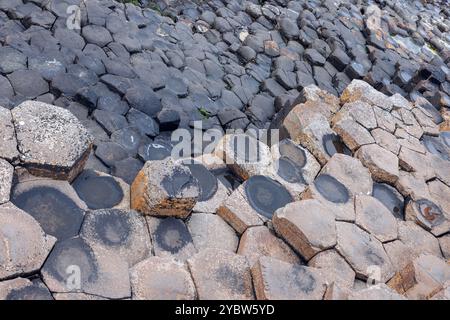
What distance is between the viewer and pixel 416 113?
527 centimetres

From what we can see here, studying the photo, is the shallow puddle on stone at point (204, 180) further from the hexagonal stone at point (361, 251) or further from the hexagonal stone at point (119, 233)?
the hexagonal stone at point (361, 251)

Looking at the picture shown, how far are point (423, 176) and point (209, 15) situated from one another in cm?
427

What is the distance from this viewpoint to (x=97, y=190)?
3084 mm

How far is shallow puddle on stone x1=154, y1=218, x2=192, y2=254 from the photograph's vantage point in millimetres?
2872

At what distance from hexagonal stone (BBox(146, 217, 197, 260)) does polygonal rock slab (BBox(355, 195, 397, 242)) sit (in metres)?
1.42

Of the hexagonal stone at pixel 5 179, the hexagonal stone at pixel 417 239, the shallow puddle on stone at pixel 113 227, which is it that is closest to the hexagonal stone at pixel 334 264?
the hexagonal stone at pixel 417 239

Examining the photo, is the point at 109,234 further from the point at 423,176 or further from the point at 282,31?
the point at 282,31

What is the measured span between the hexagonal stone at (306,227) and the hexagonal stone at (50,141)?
149cm

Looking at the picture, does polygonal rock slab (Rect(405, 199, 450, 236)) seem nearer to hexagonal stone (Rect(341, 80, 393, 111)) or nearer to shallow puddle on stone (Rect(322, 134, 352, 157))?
shallow puddle on stone (Rect(322, 134, 352, 157))

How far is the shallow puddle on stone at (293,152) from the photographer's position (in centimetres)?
400

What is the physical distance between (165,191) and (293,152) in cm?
168

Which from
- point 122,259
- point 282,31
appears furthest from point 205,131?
point 282,31

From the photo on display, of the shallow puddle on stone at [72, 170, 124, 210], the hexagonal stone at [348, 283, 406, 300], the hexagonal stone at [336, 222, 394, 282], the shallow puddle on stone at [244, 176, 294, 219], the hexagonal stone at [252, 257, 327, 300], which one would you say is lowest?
the shallow puddle on stone at [72, 170, 124, 210]

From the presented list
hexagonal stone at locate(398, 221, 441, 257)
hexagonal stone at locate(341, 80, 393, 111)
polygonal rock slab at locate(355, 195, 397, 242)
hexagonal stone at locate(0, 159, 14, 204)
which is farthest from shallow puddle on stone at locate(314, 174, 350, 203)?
hexagonal stone at locate(0, 159, 14, 204)
